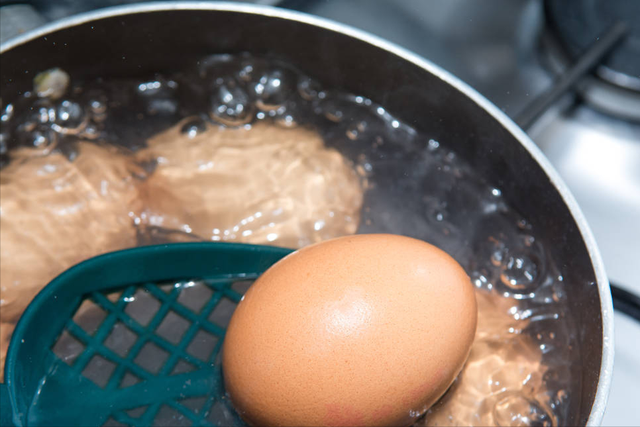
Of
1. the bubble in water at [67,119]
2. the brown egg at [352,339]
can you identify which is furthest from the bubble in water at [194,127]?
the brown egg at [352,339]

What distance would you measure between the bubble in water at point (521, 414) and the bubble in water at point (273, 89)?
0.43 m

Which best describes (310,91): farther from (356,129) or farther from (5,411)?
(5,411)

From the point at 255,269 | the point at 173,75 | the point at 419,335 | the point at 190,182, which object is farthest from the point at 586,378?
the point at 173,75

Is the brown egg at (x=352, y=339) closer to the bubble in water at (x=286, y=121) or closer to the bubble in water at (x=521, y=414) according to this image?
the bubble in water at (x=521, y=414)

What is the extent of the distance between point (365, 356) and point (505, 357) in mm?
197

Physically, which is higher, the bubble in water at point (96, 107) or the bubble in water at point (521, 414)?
the bubble in water at point (521, 414)

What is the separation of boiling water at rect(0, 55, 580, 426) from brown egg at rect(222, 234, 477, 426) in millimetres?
99

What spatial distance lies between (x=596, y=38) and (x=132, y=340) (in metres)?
0.74

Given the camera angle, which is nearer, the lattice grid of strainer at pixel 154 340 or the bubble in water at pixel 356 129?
the lattice grid of strainer at pixel 154 340

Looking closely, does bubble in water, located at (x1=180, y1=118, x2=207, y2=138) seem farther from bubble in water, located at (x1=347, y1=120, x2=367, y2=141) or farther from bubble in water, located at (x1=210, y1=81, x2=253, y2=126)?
bubble in water, located at (x1=347, y1=120, x2=367, y2=141)

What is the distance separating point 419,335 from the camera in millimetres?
477

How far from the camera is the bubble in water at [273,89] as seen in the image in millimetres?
751

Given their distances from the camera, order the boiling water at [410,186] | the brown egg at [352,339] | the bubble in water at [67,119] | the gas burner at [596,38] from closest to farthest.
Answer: the brown egg at [352,339], the boiling water at [410,186], the bubble in water at [67,119], the gas burner at [596,38]

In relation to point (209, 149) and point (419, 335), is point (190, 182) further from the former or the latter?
point (419, 335)
